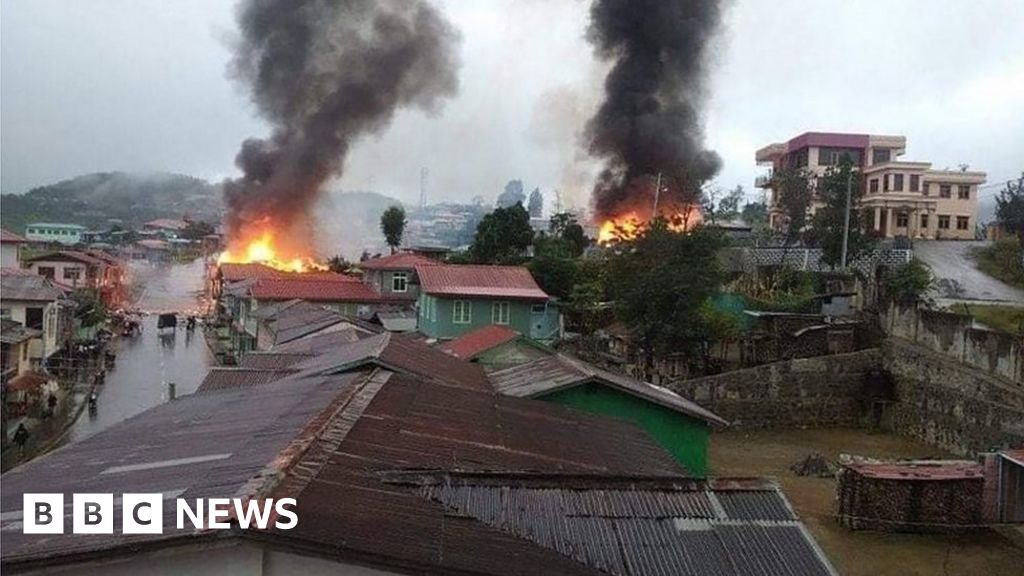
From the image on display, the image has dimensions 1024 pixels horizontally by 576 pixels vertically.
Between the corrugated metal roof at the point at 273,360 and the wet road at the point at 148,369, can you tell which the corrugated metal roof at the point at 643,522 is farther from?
the corrugated metal roof at the point at 273,360

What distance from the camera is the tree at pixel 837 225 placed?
33750mm

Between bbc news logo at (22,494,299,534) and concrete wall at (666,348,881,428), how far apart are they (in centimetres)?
1936

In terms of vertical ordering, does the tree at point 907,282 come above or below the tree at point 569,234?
below

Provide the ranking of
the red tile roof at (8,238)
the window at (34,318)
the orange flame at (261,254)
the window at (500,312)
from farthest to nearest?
1. the orange flame at (261,254)
2. the red tile roof at (8,238)
3. the window at (500,312)
4. the window at (34,318)

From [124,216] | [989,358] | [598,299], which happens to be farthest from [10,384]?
[124,216]

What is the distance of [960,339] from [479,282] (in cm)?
1396

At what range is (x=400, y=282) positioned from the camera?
36.4 meters

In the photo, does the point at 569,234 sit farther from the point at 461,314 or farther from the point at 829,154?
the point at 829,154

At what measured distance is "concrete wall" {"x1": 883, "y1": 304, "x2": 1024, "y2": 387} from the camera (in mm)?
20172

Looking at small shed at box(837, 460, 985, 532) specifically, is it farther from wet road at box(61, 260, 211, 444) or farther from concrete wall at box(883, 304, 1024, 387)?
wet road at box(61, 260, 211, 444)

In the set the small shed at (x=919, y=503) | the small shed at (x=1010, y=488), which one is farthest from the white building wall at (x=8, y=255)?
the small shed at (x=1010, y=488)

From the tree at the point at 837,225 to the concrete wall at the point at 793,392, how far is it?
8637 mm

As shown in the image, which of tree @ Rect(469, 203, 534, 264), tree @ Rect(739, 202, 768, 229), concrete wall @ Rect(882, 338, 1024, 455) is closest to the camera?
concrete wall @ Rect(882, 338, 1024, 455)


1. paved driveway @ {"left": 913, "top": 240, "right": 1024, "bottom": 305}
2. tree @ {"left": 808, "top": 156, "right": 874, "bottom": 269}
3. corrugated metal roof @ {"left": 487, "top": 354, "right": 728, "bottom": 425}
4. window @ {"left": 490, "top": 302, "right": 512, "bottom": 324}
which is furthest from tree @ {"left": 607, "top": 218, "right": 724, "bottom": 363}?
corrugated metal roof @ {"left": 487, "top": 354, "right": 728, "bottom": 425}
